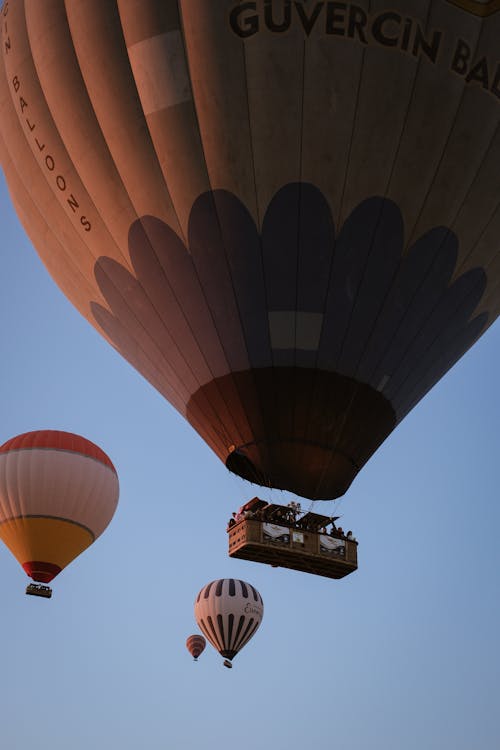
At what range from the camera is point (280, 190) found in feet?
47.7

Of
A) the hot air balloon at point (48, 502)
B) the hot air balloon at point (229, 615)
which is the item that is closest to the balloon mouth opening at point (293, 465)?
the hot air balloon at point (48, 502)

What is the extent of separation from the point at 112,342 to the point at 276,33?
6.28m

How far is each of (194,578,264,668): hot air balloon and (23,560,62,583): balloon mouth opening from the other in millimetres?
6924

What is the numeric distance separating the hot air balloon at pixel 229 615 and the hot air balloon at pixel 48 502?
257 inches

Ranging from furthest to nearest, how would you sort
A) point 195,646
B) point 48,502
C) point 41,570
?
point 195,646, point 41,570, point 48,502

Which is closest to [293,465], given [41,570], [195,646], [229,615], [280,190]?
[280,190]

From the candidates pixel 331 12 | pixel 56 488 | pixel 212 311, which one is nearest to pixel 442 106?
pixel 331 12

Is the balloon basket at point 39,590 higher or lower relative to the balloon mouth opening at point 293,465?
higher

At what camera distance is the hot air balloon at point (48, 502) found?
25.8 meters

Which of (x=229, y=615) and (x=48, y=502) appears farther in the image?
(x=229, y=615)

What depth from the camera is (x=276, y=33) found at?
14.0 meters

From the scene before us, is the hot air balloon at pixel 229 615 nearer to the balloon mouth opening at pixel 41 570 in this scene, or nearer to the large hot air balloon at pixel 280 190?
the balloon mouth opening at pixel 41 570

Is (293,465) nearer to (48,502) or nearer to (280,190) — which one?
(280,190)

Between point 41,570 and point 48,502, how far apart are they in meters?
1.78
